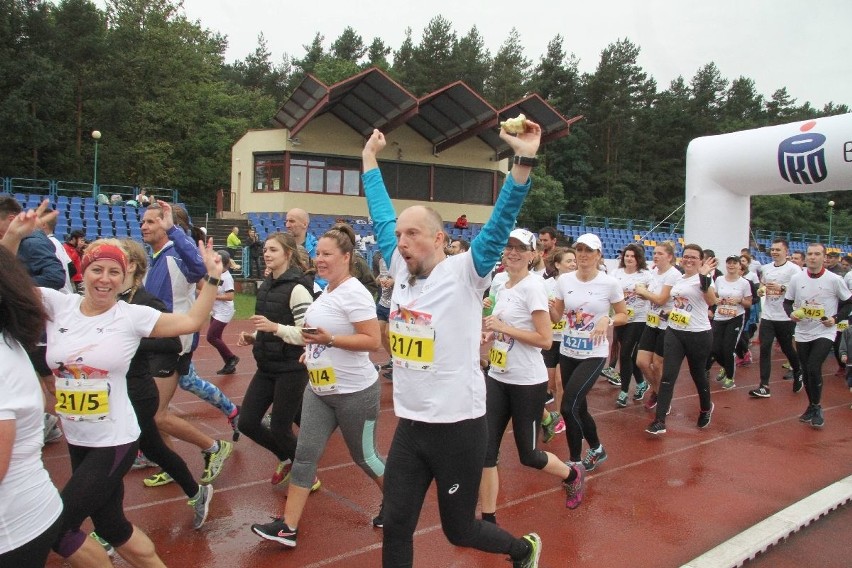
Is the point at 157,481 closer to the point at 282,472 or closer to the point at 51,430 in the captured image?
the point at 282,472

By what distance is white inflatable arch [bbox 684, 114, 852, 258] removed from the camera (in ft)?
45.1

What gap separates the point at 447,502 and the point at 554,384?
4994mm

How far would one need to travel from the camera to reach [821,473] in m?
5.95

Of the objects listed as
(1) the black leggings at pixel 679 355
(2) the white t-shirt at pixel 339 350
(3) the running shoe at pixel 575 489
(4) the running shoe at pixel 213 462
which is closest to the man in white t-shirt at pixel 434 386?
(2) the white t-shirt at pixel 339 350

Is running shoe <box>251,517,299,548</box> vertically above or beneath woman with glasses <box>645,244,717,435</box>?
beneath

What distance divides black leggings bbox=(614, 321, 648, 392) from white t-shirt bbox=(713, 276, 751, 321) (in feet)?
4.91

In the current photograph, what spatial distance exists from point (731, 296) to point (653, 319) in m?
2.10

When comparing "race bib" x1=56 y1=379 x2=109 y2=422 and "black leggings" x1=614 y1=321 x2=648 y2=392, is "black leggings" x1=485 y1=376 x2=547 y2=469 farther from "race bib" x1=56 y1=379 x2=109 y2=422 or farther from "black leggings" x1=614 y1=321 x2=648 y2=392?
"black leggings" x1=614 y1=321 x2=648 y2=392

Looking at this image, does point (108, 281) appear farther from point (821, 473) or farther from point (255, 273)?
point (255, 273)

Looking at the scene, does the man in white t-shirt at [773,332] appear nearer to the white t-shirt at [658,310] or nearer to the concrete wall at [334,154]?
the white t-shirt at [658,310]

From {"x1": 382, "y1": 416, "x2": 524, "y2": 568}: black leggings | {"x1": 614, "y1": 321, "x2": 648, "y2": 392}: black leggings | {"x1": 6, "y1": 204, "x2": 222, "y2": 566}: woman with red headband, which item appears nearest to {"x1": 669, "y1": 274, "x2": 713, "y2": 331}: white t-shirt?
{"x1": 614, "y1": 321, "x2": 648, "y2": 392}: black leggings

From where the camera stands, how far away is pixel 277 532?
3.94 metres

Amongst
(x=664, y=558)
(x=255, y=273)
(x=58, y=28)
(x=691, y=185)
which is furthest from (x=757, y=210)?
(x=664, y=558)

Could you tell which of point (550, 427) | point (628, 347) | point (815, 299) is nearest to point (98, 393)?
point (550, 427)
